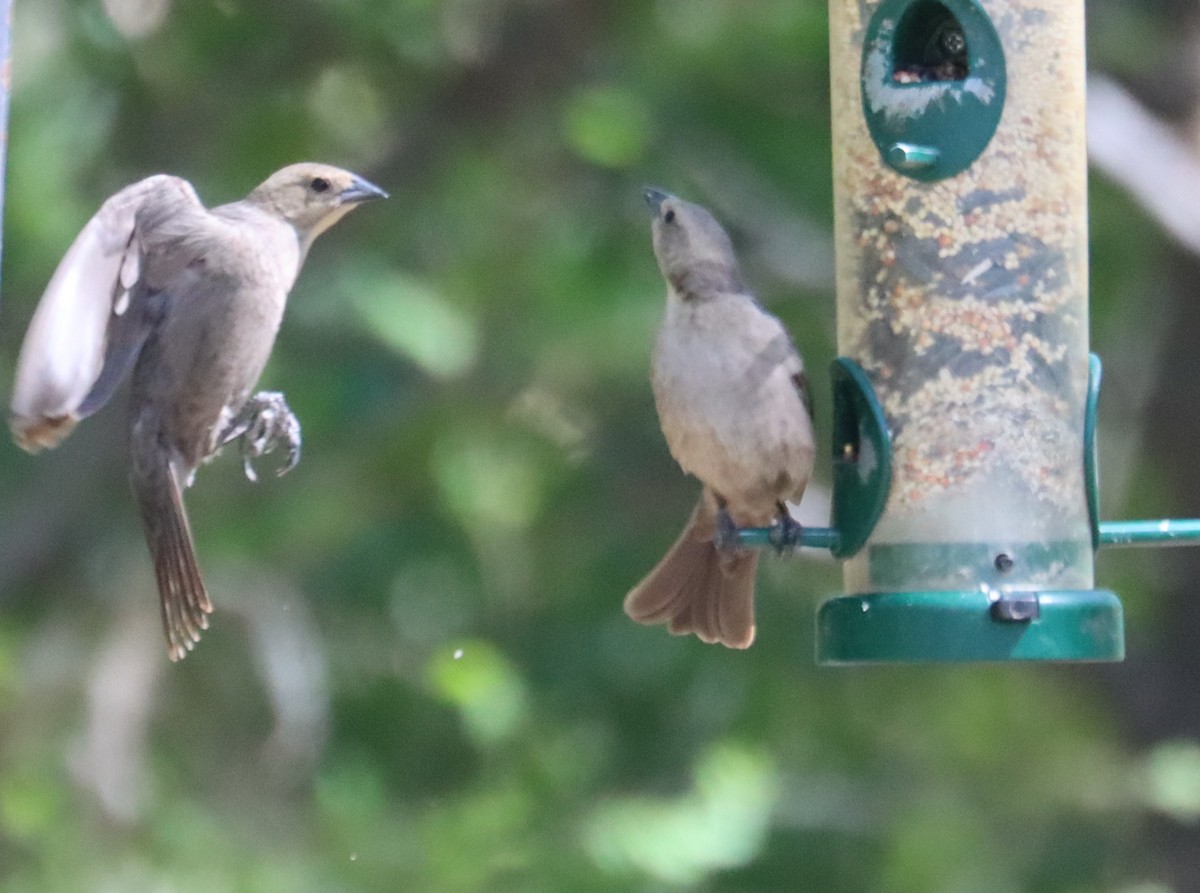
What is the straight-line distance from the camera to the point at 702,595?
5.47 m

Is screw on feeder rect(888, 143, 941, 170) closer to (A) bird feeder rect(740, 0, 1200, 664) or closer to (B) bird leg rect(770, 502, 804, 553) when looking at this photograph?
(A) bird feeder rect(740, 0, 1200, 664)

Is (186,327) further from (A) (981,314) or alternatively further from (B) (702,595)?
(A) (981,314)

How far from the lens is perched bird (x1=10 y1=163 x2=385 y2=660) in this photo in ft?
16.2

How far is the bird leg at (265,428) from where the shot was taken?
5.41 m

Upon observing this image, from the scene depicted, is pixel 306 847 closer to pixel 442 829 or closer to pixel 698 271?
pixel 442 829

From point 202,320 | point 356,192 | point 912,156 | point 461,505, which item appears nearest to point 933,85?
point 912,156

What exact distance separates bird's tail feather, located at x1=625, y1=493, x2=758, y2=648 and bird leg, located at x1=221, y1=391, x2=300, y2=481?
89cm

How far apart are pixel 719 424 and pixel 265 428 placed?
42.6 inches

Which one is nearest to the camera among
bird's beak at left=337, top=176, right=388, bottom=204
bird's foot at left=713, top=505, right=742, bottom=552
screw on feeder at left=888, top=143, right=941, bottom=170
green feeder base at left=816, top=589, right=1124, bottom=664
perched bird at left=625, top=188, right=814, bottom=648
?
green feeder base at left=816, top=589, right=1124, bottom=664

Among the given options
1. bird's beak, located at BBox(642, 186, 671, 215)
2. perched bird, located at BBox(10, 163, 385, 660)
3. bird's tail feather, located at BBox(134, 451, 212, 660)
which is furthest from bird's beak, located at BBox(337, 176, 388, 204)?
bird's tail feather, located at BBox(134, 451, 212, 660)

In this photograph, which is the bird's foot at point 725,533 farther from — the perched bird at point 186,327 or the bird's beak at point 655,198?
the perched bird at point 186,327

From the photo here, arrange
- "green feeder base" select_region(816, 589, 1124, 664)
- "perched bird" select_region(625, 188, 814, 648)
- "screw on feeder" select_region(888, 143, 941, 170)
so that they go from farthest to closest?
"perched bird" select_region(625, 188, 814, 648) < "screw on feeder" select_region(888, 143, 941, 170) < "green feeder base" select_region(816, 589, 1124, 664)

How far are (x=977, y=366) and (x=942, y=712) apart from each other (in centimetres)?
483

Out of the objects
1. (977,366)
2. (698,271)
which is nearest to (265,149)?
(698,271)
